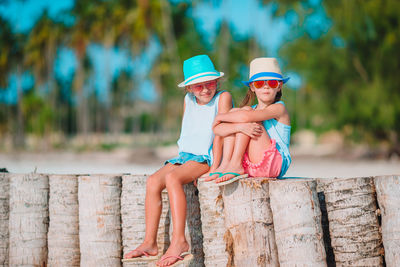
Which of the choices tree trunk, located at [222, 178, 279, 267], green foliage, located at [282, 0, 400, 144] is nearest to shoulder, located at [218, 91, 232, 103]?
tree trunk, located at [222, 178, 279, 267]

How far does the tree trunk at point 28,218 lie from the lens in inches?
148

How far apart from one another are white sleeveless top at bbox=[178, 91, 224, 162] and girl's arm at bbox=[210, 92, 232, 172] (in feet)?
0.24

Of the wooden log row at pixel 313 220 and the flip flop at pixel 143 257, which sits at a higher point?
the wooden log row at pixel 313 220

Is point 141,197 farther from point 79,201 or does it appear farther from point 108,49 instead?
point 108,49

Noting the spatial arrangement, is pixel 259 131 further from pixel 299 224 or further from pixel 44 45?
pixel 44 45

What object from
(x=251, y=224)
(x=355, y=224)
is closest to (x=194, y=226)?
(x=251, y=224)

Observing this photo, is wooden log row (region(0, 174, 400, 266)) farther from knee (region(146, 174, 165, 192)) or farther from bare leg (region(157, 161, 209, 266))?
knee (region(146, 174, 165, 192))

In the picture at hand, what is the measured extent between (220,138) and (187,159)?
0.34 meters

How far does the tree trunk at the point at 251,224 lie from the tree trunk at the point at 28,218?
1.70 m

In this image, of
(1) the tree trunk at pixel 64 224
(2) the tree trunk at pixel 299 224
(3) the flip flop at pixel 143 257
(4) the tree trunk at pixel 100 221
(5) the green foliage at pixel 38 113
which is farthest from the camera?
(5) the green foliage at pixel 38 113

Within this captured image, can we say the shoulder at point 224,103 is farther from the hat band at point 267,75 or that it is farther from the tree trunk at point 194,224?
the tree trunk at point 194,224

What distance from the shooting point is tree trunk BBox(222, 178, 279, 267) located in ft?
10.2

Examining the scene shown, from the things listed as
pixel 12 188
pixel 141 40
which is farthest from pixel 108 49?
pixel 12 188

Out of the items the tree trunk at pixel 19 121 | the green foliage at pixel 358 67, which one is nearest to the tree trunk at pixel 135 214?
the green foliage at pixel 358 67
